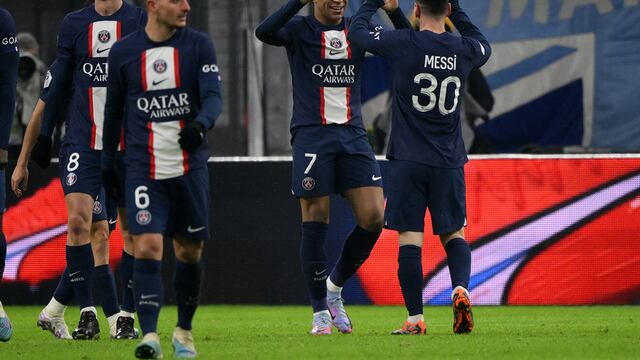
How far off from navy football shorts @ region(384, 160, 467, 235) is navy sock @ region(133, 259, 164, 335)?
76.9 inches

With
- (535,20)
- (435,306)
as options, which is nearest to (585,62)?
(535,20)

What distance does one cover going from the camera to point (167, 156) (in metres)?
7.40

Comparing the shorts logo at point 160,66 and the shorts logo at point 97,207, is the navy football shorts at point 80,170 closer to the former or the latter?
the shorts logo at point 97,207

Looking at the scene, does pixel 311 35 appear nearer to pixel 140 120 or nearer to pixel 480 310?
pixel 140 120

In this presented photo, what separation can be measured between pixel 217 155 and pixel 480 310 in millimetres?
2762

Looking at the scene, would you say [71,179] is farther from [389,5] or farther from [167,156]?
[389,5]

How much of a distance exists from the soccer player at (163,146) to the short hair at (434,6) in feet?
5.40

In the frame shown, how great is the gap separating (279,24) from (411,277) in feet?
5.75

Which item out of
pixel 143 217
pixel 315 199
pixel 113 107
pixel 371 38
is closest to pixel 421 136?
Answer: pixel 371 38

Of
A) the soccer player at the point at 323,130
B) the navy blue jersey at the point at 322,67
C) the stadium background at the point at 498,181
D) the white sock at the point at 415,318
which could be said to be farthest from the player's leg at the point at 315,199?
the stadium background at the point at 498,181

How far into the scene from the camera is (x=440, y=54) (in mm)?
8789

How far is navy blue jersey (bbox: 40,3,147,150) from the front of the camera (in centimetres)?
894

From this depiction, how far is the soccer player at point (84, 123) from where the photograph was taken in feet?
29.2

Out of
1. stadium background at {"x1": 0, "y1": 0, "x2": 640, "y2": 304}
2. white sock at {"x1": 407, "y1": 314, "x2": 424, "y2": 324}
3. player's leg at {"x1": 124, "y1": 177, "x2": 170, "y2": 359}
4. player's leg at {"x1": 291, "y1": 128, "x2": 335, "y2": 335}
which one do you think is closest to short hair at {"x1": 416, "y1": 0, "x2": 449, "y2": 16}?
player's leg at {"x1": 291, "y1": 128, "x2": 335, "y2": 335}
